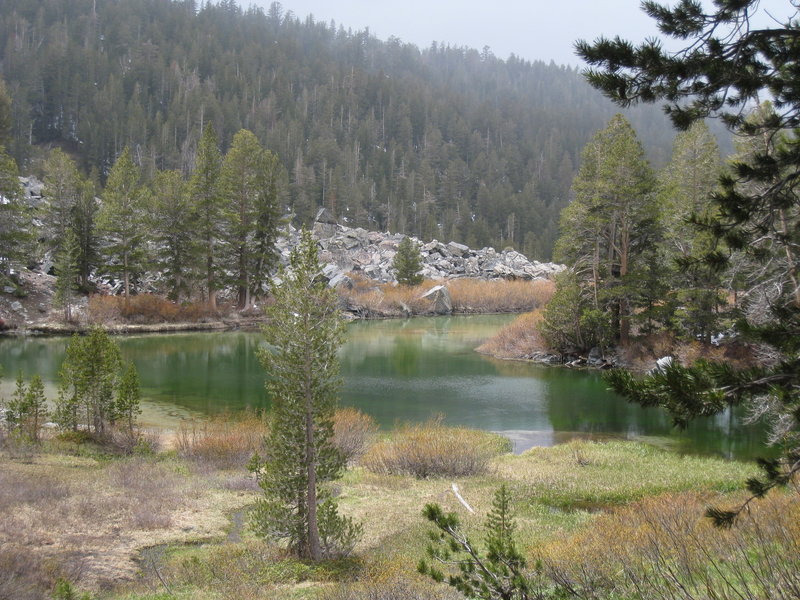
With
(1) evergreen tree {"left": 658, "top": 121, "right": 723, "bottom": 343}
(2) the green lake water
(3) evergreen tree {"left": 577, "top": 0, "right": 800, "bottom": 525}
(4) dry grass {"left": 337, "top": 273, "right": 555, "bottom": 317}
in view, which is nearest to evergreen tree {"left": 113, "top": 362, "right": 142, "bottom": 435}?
(2) the green lake water

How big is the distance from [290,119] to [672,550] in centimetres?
12463

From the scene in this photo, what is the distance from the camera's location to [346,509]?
1234 centimetres

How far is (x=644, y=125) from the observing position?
190375 mm

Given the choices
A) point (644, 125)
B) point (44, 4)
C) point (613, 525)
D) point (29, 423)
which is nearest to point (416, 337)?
point (29, 423)

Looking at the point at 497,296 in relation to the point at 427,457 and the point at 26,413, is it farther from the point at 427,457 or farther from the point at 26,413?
the point at 26,413

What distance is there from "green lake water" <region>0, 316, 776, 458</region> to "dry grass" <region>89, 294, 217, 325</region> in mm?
4018

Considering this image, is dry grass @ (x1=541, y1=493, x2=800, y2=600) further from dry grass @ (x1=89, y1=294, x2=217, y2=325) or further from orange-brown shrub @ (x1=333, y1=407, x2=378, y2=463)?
dry grass @ (x1=89, y1=294, x2=217, y2=325)

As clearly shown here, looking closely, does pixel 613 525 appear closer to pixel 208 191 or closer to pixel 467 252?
pixel 208 191

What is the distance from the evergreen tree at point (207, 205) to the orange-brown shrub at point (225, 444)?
117ft

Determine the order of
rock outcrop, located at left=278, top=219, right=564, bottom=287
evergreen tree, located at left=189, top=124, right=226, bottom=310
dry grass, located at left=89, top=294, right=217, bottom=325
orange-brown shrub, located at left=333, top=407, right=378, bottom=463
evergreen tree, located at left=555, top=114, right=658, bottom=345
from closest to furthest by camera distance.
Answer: orange-brown shrub, located at left=333, top=407, right=378, bottom=463 → evergreen tree, located at left=555, top=114, right=658, bottom=345 → dry grass, located at left=89, top=294, right=217, bottom=325 → evergreen tree, located at left=189, top=124, right=226, bottom=310 → rock outcrop, located at left=278, top=219, right=564, bottom=287

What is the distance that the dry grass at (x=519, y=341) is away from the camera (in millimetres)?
40125

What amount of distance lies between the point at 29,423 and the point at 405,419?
12606mm

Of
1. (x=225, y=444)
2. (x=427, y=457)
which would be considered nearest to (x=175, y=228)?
(x=225, y=444)

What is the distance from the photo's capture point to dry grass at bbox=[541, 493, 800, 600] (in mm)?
5219
